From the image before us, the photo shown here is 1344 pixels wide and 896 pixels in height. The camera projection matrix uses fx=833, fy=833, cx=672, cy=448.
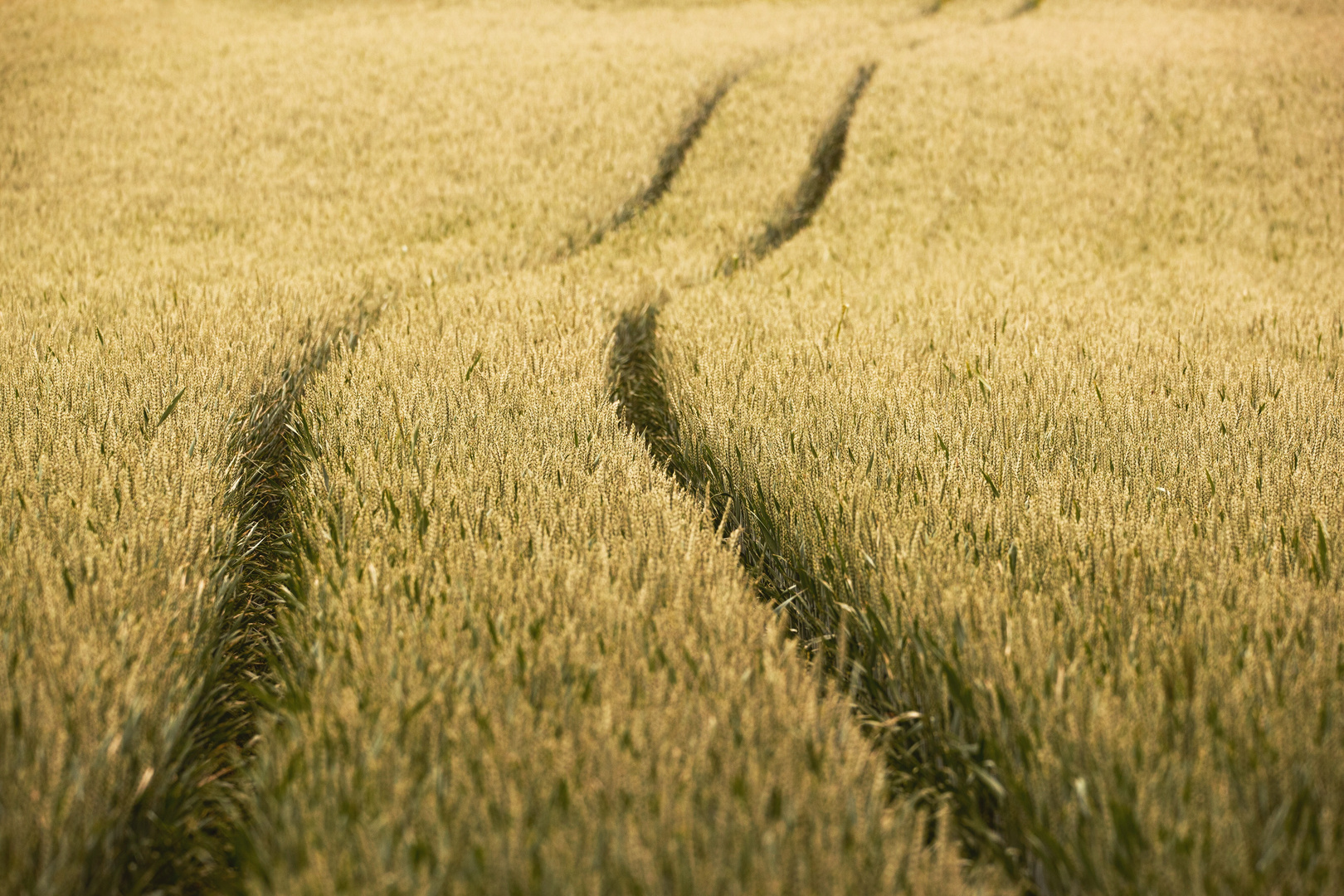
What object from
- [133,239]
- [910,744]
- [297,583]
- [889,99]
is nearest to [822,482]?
[910,744]

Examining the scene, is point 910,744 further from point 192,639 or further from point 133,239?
point 133,239

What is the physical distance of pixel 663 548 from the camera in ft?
5.38

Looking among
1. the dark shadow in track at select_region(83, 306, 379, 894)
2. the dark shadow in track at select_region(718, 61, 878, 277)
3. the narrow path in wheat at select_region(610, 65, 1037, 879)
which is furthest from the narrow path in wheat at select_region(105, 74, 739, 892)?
the dark shadow in track at select_region(718, 61, 878, 277)

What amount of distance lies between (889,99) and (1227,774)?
7.89 meters

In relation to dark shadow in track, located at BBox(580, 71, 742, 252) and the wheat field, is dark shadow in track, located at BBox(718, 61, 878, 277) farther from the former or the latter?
dark shadow in track, located at BBox(580, 71, 742, 252)

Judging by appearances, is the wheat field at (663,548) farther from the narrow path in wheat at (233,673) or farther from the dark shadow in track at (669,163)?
the dark shadow in track at (669,163)

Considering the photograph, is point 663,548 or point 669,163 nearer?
point 663,548

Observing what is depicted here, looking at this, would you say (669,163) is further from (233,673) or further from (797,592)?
(233,673)

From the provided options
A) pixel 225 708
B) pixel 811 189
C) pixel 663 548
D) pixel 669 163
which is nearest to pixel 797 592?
pixel 663 548

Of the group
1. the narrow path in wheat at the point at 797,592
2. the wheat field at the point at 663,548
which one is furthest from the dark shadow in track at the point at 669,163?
the narrow path in wheat at the point at 797,592

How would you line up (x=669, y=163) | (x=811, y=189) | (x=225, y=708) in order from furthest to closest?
(x=669, y=163) < (x=811, y=189) < (x=225, y=708)

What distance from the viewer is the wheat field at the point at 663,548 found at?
1.01 m

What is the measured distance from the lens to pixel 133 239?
446cm

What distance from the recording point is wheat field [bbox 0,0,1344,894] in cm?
101
